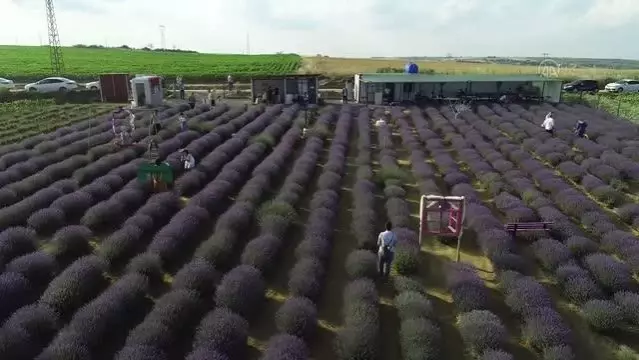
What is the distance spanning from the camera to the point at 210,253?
725cm

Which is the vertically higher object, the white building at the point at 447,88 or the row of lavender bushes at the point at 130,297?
the white building at the point at 447,88

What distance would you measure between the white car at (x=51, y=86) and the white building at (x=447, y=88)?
675 inches

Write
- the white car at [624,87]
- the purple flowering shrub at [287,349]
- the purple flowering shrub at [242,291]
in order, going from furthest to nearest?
the white car at [624,87], the purple flowering shrub at [242,291], the purple flowering shrub at [287,349]

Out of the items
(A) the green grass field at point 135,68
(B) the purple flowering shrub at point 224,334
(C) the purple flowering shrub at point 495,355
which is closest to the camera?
(C) the purple flowering shrub at point 495,355

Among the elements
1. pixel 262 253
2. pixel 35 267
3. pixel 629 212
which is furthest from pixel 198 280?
pixel 629 212

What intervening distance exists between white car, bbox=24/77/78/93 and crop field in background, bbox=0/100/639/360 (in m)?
16.2

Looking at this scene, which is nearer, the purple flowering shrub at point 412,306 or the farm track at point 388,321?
the farm track at point 388,321

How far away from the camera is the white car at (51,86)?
27672 mm

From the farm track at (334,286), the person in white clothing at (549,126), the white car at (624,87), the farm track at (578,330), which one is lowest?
the farm track at (578,330)

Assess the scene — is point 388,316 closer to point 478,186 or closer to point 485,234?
point 485,234

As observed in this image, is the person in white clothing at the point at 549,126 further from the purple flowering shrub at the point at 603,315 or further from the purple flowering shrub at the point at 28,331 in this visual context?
the purple flowering shrub at the point at 28,331

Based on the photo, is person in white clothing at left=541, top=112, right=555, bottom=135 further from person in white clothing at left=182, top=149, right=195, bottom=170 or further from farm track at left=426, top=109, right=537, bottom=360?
person in white clothing at left=182, top=149, right=195, bottom=170

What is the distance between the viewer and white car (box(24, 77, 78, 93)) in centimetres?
2767

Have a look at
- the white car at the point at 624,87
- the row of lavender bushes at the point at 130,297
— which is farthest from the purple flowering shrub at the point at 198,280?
the white car at the point at 624,87
